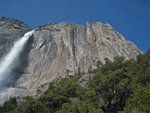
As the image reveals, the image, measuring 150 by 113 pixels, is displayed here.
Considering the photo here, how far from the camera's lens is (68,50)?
5816 centimetres

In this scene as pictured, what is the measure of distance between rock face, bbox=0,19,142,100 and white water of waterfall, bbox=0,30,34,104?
3004 millimetres

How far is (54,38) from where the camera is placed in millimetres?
64625

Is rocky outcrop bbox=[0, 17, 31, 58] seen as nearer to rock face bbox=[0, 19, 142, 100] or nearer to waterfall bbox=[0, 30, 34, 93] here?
rock face bbox=[0, 19, 142, 100]

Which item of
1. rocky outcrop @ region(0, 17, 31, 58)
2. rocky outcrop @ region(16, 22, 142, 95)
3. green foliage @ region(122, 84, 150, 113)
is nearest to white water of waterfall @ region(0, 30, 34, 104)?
rocky outcrop @ region(0, 17, 31, 58)

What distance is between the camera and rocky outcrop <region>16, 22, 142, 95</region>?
5103 centimetres

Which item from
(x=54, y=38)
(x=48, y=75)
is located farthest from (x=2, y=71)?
(x=54, y=38)

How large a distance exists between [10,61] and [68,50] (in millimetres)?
19204

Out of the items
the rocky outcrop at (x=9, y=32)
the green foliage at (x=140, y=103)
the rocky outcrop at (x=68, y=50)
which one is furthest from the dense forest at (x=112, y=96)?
the rocky outcrop at (x=9, y=32)

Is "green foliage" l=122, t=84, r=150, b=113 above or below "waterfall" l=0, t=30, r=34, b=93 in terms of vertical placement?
below

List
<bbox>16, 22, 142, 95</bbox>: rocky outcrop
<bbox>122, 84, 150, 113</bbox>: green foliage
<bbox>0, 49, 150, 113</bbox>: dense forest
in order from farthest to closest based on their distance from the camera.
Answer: <bbox>16, 22, 142, 95</bbox>: rocky outcrop → <bbox>0, 49, 150, 113</bbox>: dense forest → <bbox>122, 84, 150, 113</bbox>: green foliage

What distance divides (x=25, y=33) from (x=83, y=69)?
33579mm

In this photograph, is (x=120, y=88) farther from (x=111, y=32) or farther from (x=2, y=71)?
(x=111, y=32)

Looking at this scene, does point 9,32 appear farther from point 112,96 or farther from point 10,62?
point 112,96

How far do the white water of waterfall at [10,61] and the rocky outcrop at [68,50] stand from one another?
3667 millimetres
